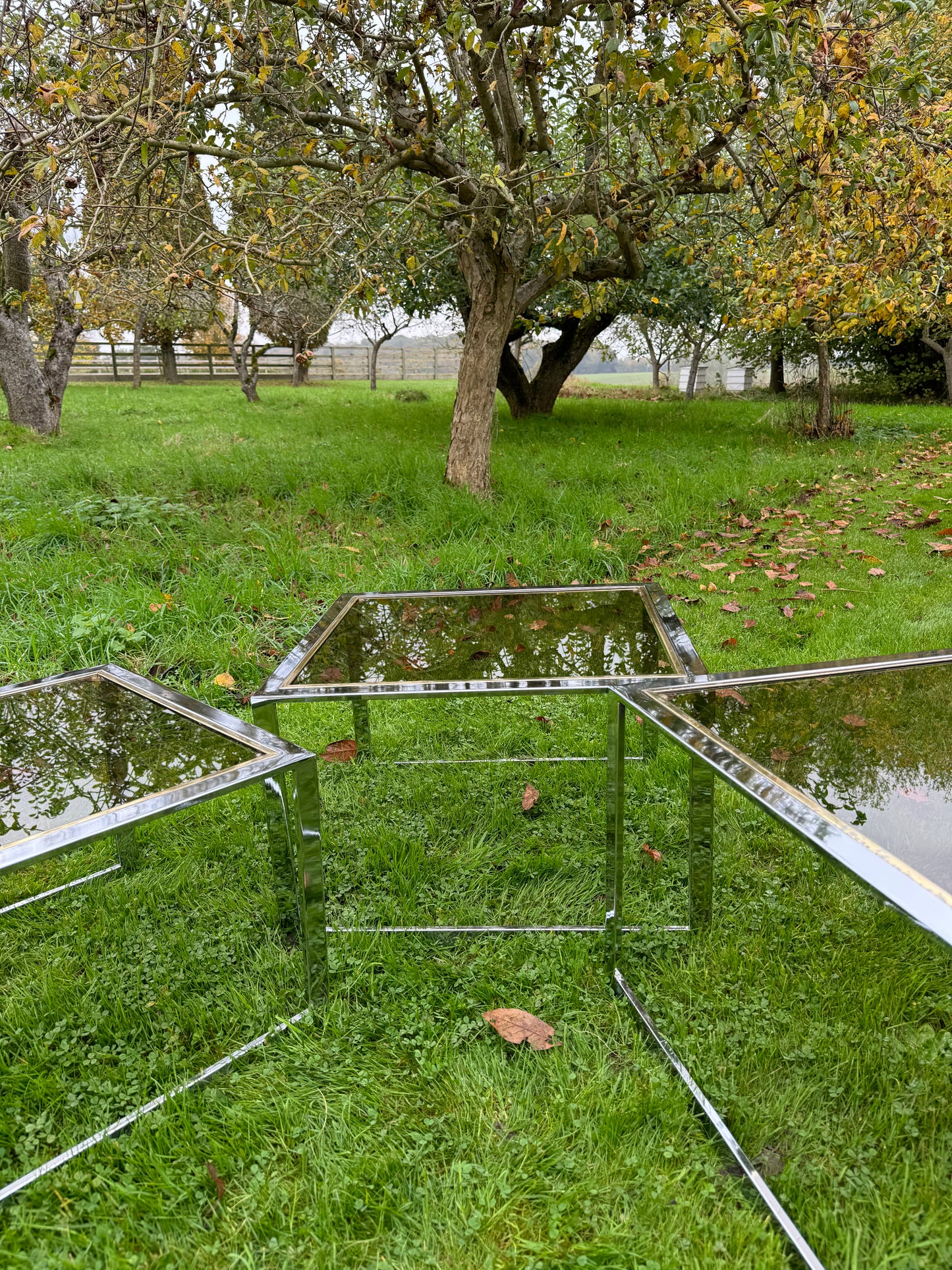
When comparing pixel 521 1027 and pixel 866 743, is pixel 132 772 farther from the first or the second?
pixel 866 743

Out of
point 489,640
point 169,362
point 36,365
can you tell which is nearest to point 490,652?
point 489,640

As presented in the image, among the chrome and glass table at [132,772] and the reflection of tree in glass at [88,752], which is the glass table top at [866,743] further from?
the reflection of tree in glass at [88,752]

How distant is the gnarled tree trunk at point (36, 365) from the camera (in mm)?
7766

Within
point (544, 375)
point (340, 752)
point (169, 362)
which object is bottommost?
point (340, 752)

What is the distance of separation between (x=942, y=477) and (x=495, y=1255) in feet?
25.1

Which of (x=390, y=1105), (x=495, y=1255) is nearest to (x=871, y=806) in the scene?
(x=495, y=1255)

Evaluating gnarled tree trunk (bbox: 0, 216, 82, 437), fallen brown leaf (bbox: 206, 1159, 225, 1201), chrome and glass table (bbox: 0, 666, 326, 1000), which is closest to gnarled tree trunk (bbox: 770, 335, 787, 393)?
gnarled tree trunk (bbox: 0, 216, 82, 437)

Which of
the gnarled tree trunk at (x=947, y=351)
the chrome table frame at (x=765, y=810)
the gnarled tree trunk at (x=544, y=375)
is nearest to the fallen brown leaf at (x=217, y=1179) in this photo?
the chrome table frame at (x=765, y=810)

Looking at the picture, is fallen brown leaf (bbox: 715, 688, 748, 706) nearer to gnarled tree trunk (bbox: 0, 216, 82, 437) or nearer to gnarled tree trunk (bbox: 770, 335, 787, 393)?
gnarled tree trunk (bbox: 0, 216, 82, 437)

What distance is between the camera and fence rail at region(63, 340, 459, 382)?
822 inches

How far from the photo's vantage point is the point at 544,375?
36.0 feet

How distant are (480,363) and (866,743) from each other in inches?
199

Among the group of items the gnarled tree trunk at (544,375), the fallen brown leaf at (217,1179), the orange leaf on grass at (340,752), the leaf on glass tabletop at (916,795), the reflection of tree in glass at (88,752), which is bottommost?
the fallen brown leaf at (217,1179)

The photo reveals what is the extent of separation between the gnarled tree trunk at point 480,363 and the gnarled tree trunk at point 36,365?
4.01 m
